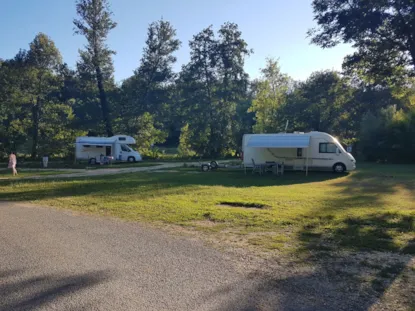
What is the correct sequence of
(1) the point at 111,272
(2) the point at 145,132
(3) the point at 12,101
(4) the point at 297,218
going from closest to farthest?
(1) the point at 111,272 → (4) the point at 297,218 → (3) the point at 12,101 → (2) the point at 145,132

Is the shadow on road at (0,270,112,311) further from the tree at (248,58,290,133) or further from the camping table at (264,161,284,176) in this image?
the tree at (248,58,290,133)

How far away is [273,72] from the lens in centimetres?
4169

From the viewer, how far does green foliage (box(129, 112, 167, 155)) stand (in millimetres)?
38906

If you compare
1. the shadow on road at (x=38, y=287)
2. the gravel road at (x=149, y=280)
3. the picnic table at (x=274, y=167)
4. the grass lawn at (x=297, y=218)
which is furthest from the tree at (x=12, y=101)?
the shadow on road at (x=38, y=287)

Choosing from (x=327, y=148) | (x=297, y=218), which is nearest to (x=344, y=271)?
(x=297, y=218)

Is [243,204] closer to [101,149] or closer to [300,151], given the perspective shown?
[300,151]

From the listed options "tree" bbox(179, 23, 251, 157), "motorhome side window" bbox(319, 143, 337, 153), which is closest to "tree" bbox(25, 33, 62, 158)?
"tree" bbox(179, 23, 251, 157)

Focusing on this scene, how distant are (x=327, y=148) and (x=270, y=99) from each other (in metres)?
20.3

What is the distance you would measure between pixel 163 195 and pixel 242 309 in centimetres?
854

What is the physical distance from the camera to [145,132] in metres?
39.2

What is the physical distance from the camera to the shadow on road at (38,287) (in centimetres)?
382

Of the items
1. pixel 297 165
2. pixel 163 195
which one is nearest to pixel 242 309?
pixel 163 195

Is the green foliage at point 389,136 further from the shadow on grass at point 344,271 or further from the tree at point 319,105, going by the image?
the shadow on grass at point 344,271

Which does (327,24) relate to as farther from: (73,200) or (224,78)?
(224,78)
